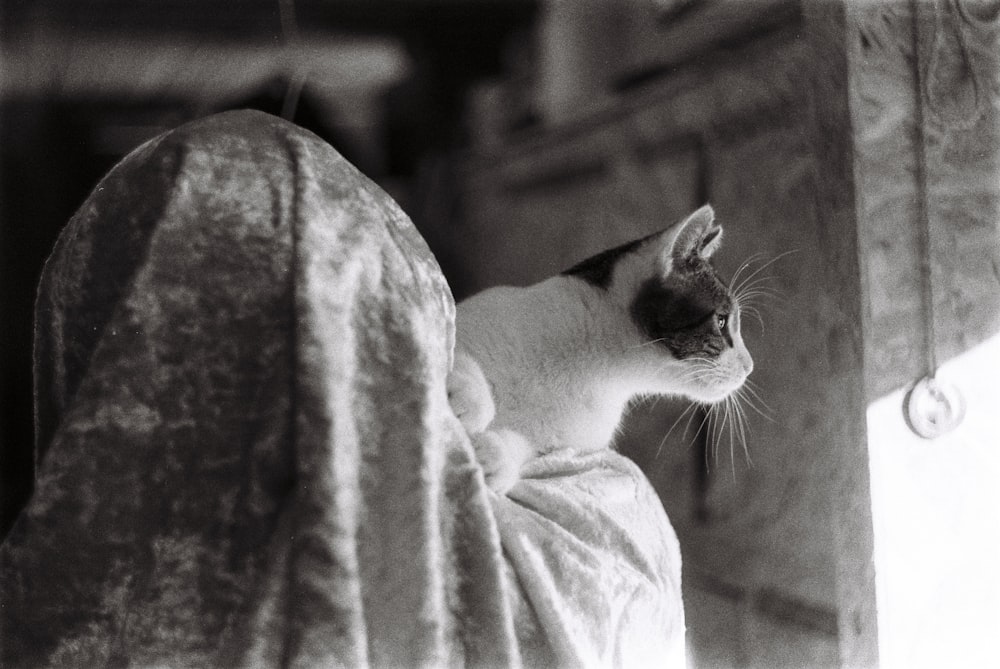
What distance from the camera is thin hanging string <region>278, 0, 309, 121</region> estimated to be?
1.22 m

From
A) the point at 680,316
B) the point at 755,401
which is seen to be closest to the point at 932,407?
the point at 755,401

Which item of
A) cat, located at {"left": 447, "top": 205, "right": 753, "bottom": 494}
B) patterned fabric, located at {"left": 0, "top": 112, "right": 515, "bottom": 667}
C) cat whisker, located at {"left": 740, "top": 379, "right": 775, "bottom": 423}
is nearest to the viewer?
patterned fabric, located at {"left": 0, "top": 112, "right": 515, "bottom": 667}

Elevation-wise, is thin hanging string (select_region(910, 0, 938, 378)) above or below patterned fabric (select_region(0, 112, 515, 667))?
above

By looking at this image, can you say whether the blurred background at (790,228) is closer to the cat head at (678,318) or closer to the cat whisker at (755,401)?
the cat whisker at (755,401)

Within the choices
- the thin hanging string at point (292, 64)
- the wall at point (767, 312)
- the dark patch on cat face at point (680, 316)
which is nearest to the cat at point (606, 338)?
the dark patch on cat face at point (680, 316)

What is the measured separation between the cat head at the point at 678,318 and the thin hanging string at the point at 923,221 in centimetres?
23

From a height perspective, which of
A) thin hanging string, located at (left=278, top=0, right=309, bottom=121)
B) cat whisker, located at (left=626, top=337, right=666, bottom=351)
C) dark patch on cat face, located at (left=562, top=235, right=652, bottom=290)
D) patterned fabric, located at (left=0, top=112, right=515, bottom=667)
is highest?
thin hanging string, located at (left=278, top=0, right=309, bottom=121)

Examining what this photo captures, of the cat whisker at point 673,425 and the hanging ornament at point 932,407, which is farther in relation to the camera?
the cat whisker at point 673,425

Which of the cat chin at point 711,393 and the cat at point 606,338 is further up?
the cat at point 606,338

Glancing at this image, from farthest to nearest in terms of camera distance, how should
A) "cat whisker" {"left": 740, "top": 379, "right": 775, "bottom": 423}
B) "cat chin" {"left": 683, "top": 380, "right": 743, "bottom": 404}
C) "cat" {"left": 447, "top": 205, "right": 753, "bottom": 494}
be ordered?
"cat whisker" {"left": 740, "top": 379, "right": 775, "bottom": 423}, "cat chin" {"left": 683, "top": 380, "right": 743, "bottom": 404}, "cat" {"left": 447, "top": 205, "right": 753, "bottom": 494}

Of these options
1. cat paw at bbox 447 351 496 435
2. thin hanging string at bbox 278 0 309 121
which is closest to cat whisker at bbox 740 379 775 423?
cat paw at bbox 447 351 496 435

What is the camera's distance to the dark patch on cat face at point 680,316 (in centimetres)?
96

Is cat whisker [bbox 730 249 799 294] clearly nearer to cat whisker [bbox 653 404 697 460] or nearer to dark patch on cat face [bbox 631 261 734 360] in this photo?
dark patch on cat face [bbox 631 261 734 360]

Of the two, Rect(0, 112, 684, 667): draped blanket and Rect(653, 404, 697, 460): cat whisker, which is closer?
Rect(0, 112, 684, 667): draped blanket
